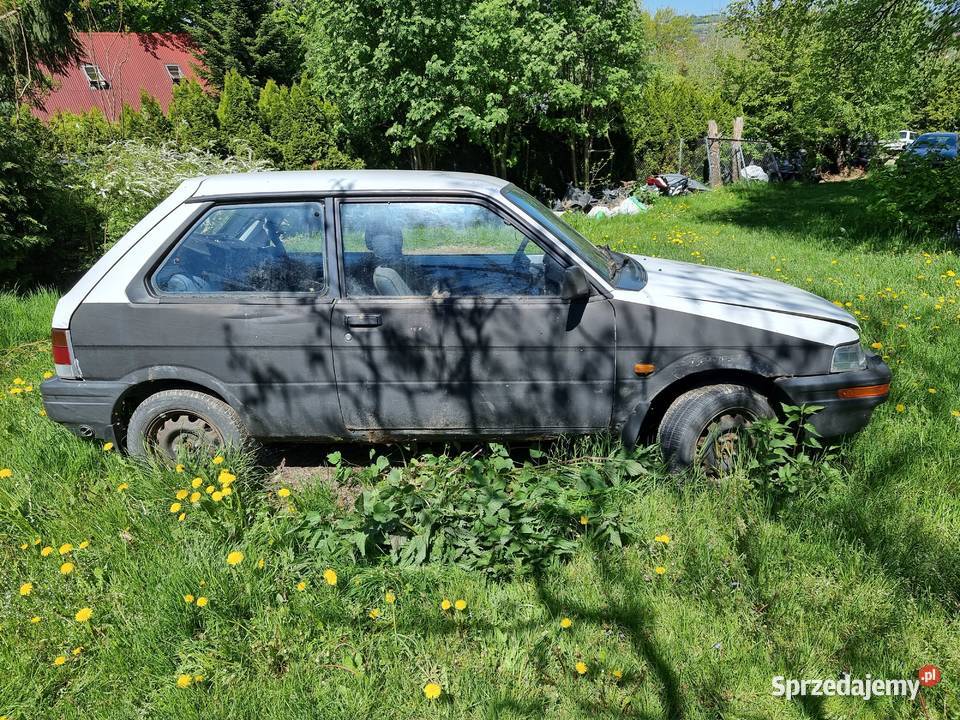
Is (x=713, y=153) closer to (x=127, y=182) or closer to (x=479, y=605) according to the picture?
(x=127, y=182)

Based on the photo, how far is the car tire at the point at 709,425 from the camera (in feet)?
11.3

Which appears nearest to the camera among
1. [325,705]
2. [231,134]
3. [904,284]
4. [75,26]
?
[325,705]

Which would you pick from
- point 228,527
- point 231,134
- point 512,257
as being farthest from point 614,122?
point 228,527

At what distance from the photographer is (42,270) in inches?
367

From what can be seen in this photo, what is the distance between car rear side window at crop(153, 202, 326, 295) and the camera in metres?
3.60

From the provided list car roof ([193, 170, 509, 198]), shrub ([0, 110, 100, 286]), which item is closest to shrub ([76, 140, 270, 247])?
shrub ([0, 110, 100, 286])

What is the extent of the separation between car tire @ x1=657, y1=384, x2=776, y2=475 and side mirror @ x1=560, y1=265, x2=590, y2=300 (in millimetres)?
812

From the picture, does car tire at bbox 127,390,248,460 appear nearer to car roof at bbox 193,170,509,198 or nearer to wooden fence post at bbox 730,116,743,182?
car roof at bbox 193,170,509,198

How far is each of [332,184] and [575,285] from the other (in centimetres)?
148

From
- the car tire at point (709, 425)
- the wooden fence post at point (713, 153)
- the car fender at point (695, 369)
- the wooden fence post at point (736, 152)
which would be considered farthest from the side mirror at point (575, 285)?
the wooden fence post at point (736, 152)

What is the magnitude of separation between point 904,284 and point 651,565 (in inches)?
223

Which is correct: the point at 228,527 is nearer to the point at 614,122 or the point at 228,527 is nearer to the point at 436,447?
the point at 436,447

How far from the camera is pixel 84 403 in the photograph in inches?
145

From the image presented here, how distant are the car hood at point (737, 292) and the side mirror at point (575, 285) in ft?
1.36
